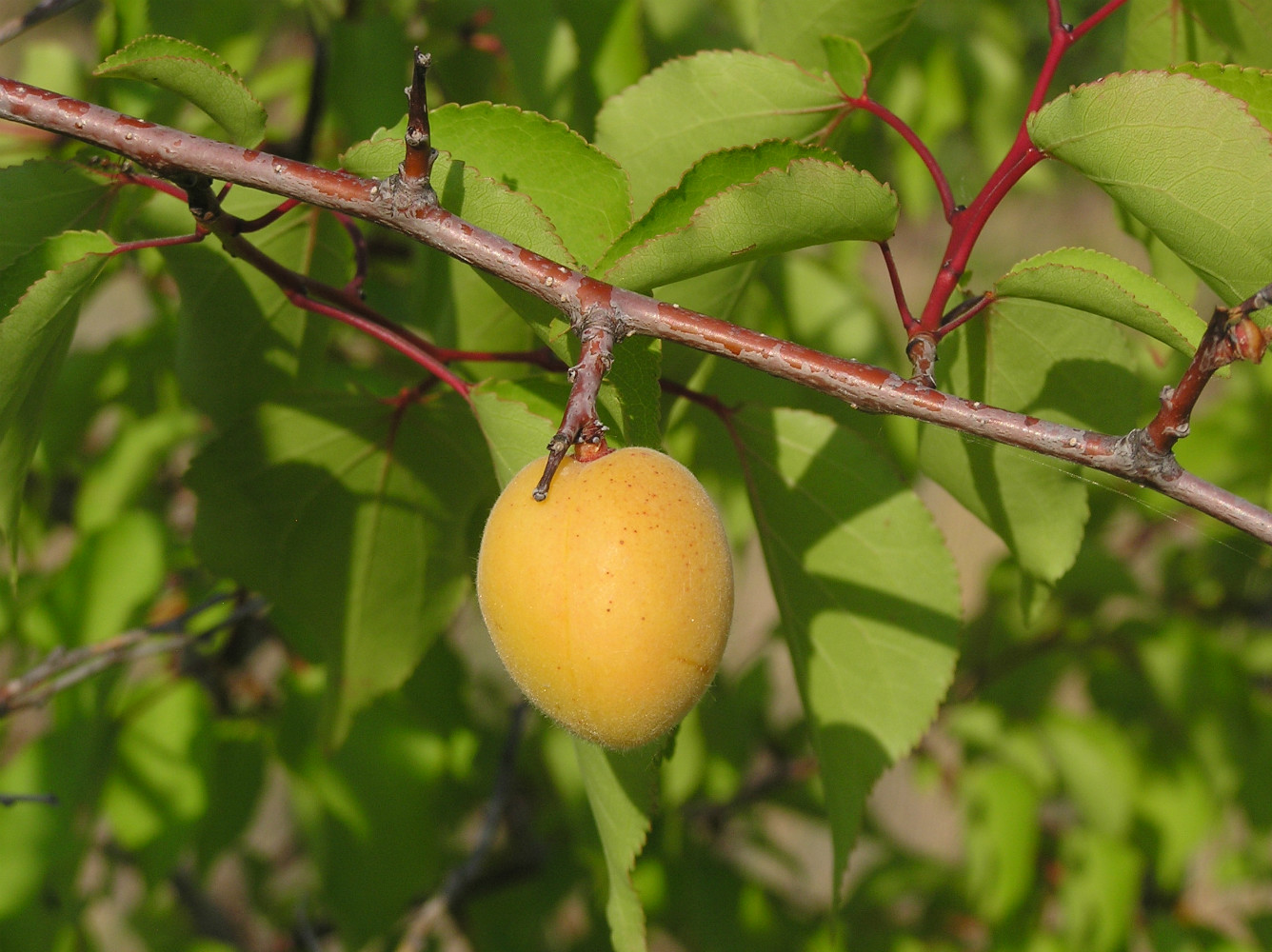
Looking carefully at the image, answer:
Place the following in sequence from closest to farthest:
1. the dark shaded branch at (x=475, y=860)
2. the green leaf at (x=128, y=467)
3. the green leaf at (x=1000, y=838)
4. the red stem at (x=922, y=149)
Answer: the red stem at (x=922, y=149) → the dark shaded branch at (x=475, y=860) → the green leaf at (x=128, y=467) → the green leaf at (x=1000, y=838)

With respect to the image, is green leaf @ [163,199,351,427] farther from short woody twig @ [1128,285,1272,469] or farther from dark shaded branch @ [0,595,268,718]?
short woody twig @ [1128,285,1272,469]

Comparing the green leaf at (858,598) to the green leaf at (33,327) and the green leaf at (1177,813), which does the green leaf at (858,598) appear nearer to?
the green leaf at (33,327)

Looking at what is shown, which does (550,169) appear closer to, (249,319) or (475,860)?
(249,319)

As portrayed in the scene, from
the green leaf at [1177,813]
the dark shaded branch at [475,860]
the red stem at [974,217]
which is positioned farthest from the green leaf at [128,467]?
the green leaf at [1177,813]

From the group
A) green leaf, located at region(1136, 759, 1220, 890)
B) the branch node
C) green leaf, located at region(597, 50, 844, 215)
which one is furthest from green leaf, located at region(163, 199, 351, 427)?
green leaf, located at region(1136, 759, 1220, 890)

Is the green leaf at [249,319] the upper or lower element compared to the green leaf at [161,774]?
upper

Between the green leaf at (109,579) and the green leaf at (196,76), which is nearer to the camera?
the green leaf at (196,76)

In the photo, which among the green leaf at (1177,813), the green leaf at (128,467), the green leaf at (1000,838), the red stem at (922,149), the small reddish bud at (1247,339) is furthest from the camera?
the green leaf at (1177,813)

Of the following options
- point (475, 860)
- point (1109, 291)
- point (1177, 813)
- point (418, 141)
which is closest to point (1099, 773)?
point (1177, 813)
